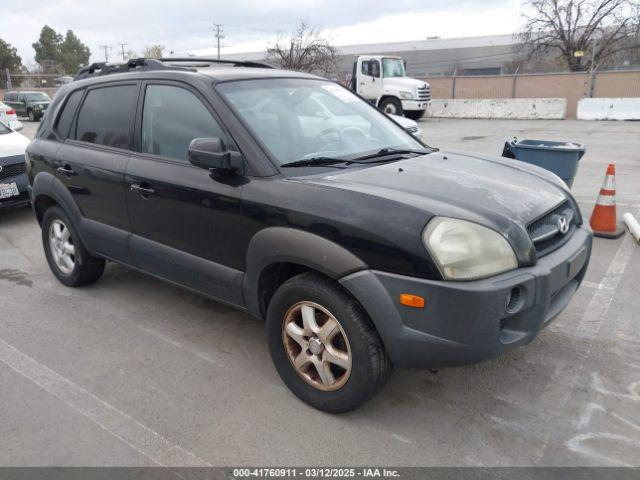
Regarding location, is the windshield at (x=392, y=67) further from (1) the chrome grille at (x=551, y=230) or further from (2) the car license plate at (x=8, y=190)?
(1) the chrome grille at (x=551, y=230)

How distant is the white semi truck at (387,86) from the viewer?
20016 mm

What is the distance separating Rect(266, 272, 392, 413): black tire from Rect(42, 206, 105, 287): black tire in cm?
225

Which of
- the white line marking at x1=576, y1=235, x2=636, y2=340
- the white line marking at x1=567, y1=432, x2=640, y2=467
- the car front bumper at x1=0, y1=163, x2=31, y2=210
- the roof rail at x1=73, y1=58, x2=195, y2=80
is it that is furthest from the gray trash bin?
the car front bumper at x1=0, y1=163, x2=31, y2=210

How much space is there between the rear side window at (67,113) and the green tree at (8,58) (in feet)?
199

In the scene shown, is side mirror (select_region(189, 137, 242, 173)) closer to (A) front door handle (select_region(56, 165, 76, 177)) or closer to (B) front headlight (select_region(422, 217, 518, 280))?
(B) front headlight (select_region(422, 217, 518, 280))

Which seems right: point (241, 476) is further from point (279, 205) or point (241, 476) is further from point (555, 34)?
point (555, 34)

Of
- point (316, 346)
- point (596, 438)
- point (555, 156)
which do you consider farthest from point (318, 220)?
point (555, 156)

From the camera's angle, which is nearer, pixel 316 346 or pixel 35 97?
pixel 316 346

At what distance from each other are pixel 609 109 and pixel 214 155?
21.0 m

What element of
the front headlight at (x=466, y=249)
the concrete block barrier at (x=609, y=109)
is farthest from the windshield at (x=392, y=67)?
the front headlight at (x=466, y=249)

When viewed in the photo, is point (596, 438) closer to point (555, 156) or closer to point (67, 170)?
point (555, 156)

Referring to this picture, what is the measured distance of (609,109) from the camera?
19812 millimetres

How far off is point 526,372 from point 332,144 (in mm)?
1828

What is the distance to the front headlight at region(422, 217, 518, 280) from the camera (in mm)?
2320
